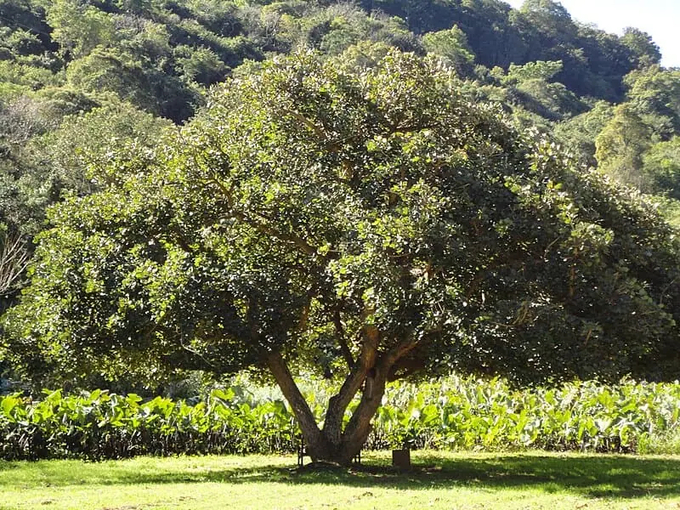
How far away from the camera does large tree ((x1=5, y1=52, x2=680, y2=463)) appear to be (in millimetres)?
10109

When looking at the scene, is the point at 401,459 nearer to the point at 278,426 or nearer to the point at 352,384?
the point at 352,384

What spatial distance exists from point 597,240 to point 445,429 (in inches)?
285

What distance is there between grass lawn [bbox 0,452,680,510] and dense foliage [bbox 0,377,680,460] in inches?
23.3

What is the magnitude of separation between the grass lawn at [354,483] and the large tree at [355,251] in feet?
5.00

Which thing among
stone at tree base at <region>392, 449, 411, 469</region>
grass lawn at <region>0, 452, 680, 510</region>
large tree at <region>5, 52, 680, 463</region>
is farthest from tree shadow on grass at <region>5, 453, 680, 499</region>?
large tree at <region>5, 52, 680, 463</region>

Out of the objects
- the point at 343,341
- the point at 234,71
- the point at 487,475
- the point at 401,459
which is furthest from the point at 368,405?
the point at 234,71

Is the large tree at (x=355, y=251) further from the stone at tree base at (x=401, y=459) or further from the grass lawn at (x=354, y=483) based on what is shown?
the grass lawn at (x=354, y=483)

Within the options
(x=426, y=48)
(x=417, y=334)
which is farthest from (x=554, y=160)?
(x=426, y=48)

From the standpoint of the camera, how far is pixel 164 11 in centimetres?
8425

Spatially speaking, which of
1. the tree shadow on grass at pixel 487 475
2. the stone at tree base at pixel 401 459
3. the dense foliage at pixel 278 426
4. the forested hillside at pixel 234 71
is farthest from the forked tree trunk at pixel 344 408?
the forested hillside at pixel 234 71

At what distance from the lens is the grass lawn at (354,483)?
913 cm

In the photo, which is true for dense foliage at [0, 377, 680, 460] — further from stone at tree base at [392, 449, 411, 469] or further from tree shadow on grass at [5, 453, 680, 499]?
stone at tree base at [392, 449, 411, 469]

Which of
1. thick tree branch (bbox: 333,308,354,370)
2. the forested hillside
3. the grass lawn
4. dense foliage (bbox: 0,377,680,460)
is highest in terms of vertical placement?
the forested hillside

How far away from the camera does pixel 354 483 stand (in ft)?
36.2
